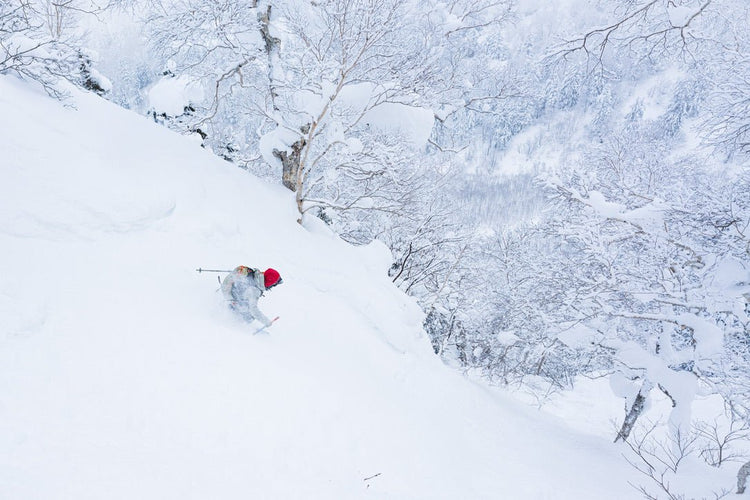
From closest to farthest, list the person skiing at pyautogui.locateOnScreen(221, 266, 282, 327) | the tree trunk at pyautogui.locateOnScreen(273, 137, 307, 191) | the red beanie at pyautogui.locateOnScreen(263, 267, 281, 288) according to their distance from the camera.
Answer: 1. the person skiing at pyautogui.locateOnScreen(221, 266, 282, 327)
2. the red beanie at pyautogui.locateOnScreen(263, 267, 281, 288)
3. the tree trunk at pyautogui.locateOnScreen(273, 137, 307, 191)

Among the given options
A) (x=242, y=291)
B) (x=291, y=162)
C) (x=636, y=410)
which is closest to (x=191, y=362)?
(x=242, y=291)

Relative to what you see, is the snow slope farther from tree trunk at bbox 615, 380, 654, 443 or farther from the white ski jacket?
tree trunk at bbox 615, 380, 654, 443

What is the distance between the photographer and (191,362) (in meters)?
4.52

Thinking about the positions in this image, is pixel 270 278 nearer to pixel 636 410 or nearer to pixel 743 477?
pixel 743 477

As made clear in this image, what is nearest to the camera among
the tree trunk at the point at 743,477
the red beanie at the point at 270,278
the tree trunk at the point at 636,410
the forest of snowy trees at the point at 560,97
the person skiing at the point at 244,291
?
the forest of snowy trees at the point at 560,97

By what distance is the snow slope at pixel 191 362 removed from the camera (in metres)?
3.32

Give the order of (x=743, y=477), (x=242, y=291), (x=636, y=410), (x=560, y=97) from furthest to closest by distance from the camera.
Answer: (x=560, y=97) < (x=636, y=410) < (x=242, y=291) < (x=743, y=477)

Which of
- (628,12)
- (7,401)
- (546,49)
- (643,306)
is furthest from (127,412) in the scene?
(643,306)

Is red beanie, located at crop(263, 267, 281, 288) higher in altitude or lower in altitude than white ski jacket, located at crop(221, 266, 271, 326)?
higher

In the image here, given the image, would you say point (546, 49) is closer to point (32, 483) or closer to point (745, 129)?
point (745, 129)

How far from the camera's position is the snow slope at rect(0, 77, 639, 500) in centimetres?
332

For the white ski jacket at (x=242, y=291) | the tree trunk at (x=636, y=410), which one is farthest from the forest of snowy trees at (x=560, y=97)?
the white ski jacket at (x=242, y=291)

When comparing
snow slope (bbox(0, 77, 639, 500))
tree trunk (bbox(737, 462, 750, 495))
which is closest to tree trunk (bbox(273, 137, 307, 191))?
snow slope (bbox(0, 77, 639, 500))

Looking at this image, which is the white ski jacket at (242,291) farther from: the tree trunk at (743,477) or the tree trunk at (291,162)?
the tree trunk at (743,477)
